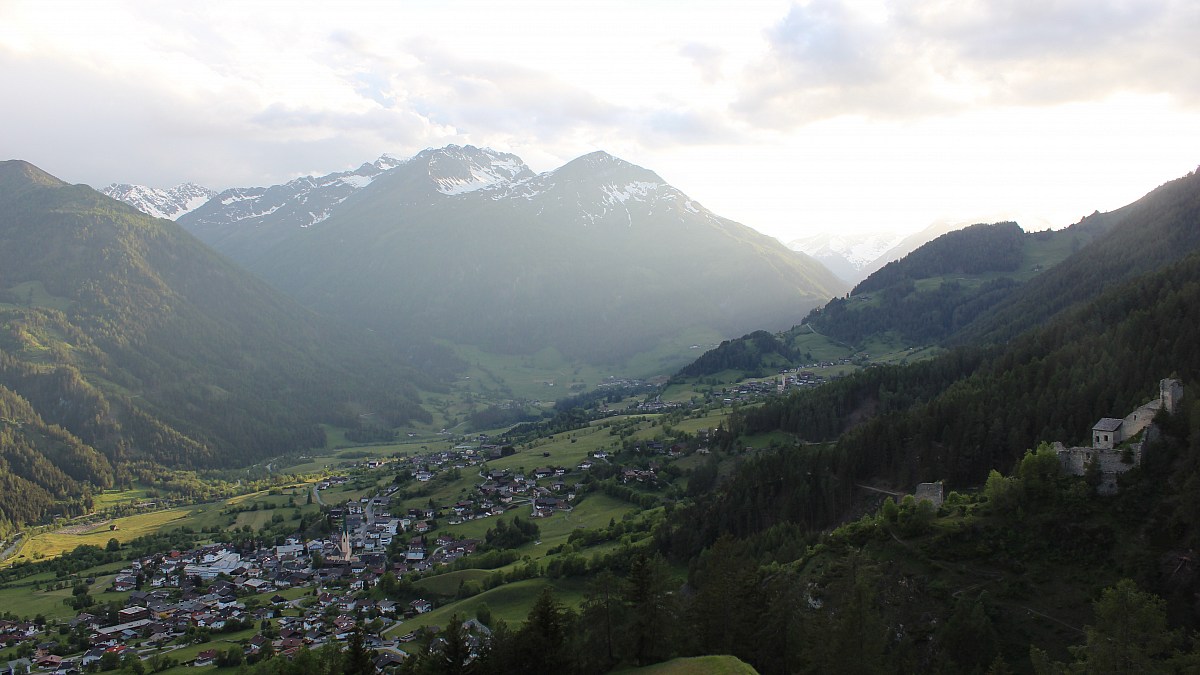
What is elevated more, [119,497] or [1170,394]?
[1170,394]

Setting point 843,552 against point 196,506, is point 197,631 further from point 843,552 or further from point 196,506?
point 196,506

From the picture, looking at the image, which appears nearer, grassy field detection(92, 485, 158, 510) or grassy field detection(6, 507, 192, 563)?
grassy field detection(6, 507, 192, 563)

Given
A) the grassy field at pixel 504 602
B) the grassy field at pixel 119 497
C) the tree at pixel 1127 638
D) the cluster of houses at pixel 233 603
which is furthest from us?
the grassy field at pixel 119 497

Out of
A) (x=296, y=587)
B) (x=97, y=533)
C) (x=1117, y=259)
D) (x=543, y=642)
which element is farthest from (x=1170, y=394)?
(x=97, y=533)

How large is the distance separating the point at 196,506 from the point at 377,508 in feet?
178

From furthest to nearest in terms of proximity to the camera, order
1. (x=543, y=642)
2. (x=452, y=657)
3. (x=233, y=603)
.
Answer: (x=233, y=603) → (x=543, y=642) → (x=452, y=657)

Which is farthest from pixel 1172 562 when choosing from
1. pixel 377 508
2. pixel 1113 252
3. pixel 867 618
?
pixel 1113 252

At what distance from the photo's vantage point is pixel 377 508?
5212 inches

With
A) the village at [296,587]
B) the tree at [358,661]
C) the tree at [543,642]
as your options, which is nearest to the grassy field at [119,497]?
the village at [296,587]

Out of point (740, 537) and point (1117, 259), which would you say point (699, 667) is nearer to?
point (740, 537)

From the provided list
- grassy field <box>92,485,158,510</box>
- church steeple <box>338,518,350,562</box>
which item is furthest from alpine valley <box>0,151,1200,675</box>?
grassy field <box>92,485,158,510</box>

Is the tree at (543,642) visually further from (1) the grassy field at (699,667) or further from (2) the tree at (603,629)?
(1) the grassy field at (699,667)

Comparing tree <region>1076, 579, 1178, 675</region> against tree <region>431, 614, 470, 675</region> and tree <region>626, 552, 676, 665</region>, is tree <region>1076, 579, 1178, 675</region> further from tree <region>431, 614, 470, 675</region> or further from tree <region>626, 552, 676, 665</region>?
tree <region>431, 614, 470, 675</region>

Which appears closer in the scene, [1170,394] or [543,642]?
[543,642]
